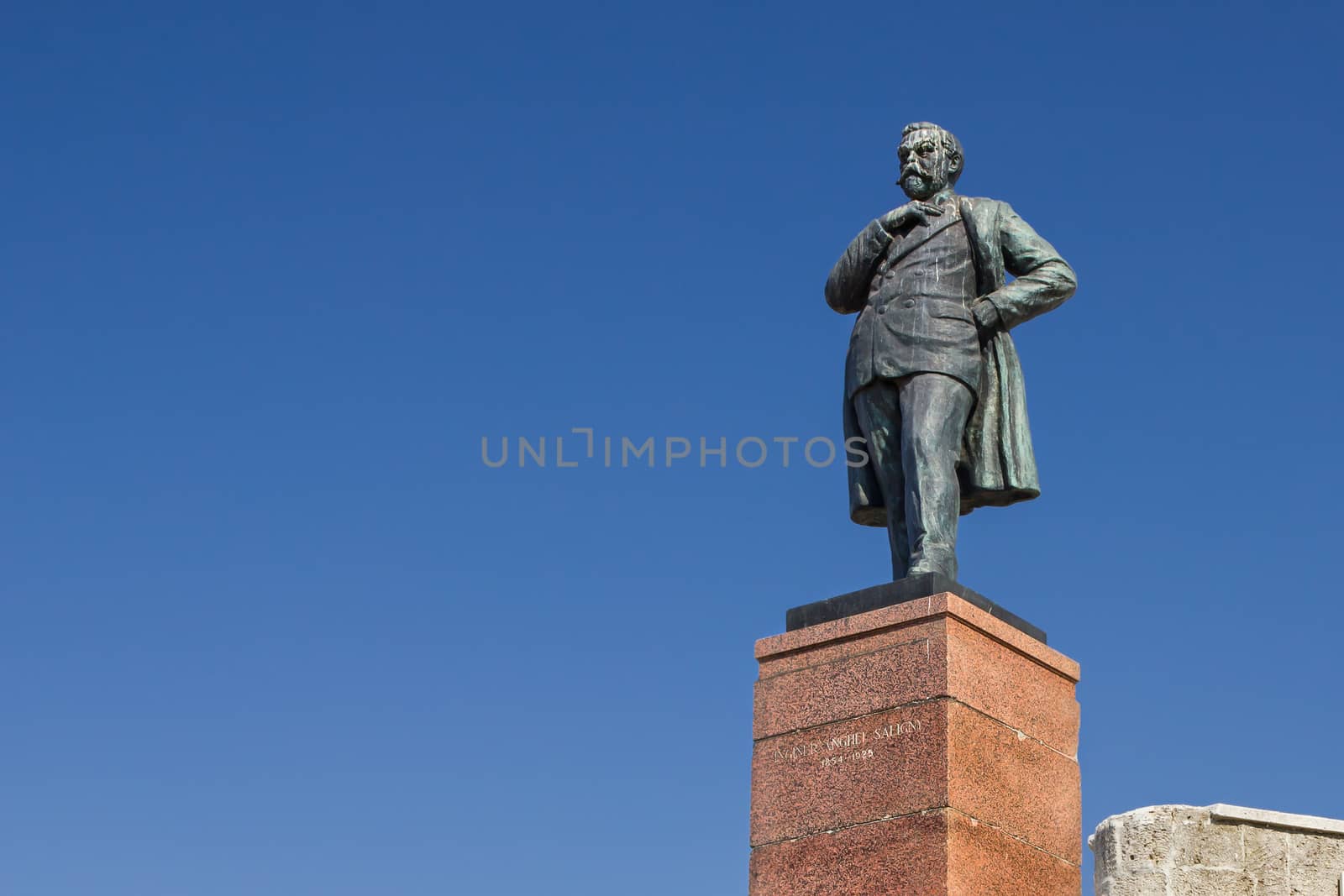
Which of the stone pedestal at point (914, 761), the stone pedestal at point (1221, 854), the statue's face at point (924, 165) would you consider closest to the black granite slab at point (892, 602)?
the stone pedestal at point (914, 761)

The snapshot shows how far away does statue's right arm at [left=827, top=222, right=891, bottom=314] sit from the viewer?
39.1ft

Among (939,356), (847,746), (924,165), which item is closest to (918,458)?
(939,356)

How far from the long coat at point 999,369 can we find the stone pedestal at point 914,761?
1185mm

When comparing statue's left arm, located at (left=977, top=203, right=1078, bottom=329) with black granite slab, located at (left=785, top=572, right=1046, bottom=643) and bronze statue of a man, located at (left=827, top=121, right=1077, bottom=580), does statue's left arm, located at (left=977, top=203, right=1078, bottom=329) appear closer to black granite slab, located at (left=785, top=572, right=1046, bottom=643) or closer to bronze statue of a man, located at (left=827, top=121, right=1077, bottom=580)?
bronze statue of a man, located at (left=827, top=121, right=1077, bottom=580)

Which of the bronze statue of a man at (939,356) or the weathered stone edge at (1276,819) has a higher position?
the bronze statue of a man at (939,356)

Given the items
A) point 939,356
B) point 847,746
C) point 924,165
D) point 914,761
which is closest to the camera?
point 914,761

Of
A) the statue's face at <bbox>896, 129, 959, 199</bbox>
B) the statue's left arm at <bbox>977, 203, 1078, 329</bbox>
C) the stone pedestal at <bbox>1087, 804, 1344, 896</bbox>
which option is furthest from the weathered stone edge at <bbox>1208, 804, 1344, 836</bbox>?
the statue's face at <bbox>896, 129, 959, 199</bbox>

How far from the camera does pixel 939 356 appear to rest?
1133 cm

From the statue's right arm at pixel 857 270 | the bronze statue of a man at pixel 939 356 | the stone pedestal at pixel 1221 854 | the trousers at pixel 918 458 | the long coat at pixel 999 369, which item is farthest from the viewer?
the statue's right arm at pixel 857 270

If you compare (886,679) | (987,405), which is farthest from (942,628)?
(987,405)

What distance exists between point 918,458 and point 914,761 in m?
2.07

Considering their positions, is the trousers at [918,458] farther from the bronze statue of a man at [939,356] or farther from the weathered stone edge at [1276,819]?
the weathered stone edge at [1276,819]

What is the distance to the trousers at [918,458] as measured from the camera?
11.0 meters

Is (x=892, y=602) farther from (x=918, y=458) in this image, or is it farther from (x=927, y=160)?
(x=927, y=160)
